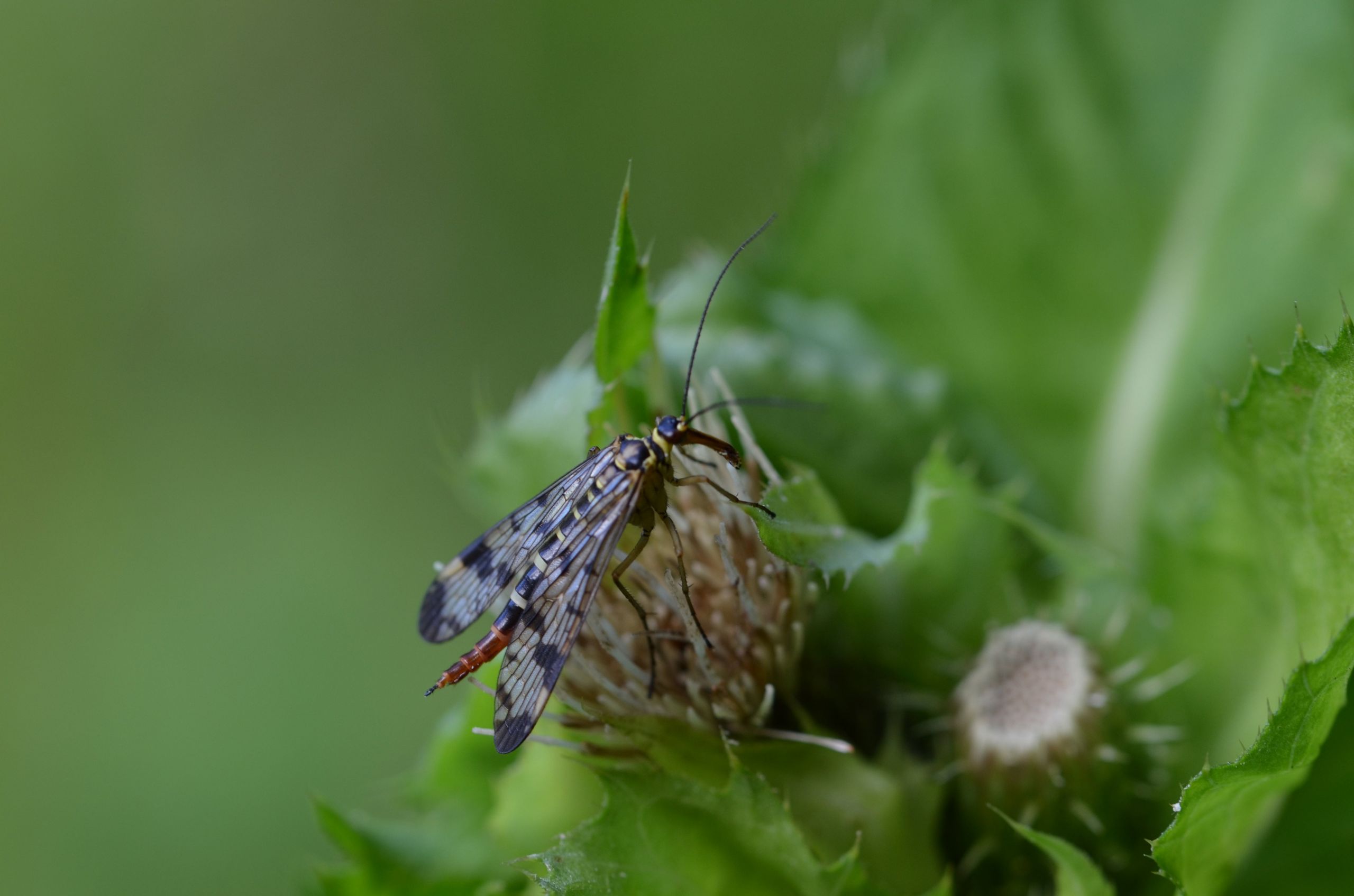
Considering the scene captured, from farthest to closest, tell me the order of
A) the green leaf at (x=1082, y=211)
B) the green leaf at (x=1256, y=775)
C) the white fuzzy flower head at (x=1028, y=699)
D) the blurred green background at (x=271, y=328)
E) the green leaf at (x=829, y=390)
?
the blurred green background at (x=271, y=328) → the green leaf at (x=1082, y=211) → the green leaf at (x=829, y=390) → the white fuzzy flower head at (x=1028, y=699) → the green leaf at (x=1256, y=775)

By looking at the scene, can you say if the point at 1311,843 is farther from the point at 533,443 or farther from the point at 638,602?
the point at 533,443

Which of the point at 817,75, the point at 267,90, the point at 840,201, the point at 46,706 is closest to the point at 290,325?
the point at 267,90

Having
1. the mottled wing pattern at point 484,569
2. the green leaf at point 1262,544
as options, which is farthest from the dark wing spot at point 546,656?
the green leaf at point 1262,544

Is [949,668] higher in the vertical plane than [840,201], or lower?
lower

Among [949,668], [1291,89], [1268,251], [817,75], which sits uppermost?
[817,75]

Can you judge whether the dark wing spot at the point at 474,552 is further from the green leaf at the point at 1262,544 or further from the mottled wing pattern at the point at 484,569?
the green leaf at the point at 1262,544

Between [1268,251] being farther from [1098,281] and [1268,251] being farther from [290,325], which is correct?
[290,325]
